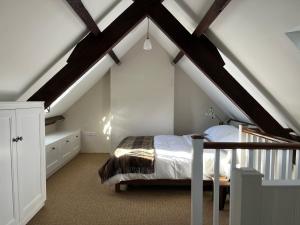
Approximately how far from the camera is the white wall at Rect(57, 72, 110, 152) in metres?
5.55

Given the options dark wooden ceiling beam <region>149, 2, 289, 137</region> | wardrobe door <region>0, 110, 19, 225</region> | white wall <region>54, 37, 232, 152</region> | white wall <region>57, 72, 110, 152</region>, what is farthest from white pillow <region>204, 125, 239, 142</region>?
wardrobe door <region>0, 110, 19, 225</region>

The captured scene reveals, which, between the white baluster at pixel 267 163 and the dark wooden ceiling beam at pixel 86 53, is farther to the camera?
the dark wooden ceiling beam at pixel 86 53

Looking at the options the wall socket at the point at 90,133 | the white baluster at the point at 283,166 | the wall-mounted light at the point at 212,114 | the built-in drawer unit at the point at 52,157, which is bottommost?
the built-in drawer unit at the point at 52,157

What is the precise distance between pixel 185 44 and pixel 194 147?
4.63 feet

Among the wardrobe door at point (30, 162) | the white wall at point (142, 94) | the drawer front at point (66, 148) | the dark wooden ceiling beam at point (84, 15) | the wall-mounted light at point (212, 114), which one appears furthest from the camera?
the wall-mounted light at point (212, 114)

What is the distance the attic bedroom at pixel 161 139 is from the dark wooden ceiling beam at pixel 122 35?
0.4 inches

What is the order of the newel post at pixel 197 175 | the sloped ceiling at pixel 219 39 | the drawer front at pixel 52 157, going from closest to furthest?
the sloped ceiling at pixel 219 39 → the newel post at pixel 197 175 → the drawer front at pixel 52 157

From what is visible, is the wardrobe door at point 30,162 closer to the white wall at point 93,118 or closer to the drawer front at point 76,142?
the drawer front at point 76,142

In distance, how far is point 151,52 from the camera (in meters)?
5.30

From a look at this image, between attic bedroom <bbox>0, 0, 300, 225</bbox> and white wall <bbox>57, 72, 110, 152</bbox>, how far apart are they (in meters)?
0.93

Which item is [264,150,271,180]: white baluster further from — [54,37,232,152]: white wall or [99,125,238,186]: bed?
[54,37,232,152]: white wall

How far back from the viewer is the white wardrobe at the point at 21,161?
1.97 metres

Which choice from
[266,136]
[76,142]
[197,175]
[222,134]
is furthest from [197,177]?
[76,142]

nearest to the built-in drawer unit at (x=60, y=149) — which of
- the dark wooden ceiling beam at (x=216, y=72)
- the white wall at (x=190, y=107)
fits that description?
the white wall at (x=190, y=107)
